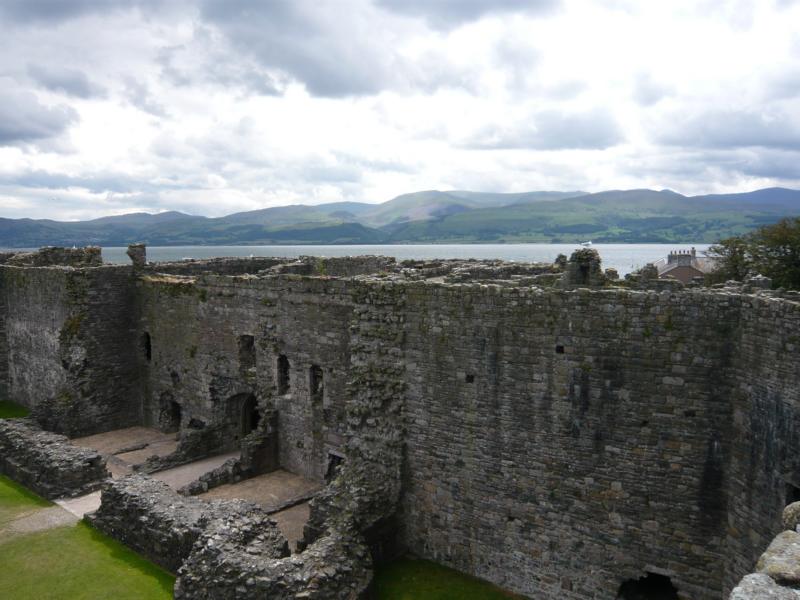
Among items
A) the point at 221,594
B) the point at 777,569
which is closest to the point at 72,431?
the point at 221,594

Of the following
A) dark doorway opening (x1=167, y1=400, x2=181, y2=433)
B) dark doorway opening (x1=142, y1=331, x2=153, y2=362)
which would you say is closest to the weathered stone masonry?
dark doorway opening (x1=167, y1=400, x2=181, y2=433)

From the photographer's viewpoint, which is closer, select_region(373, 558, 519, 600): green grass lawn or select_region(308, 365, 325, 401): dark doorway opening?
select_region(373, 558, 519, 600): green grass lawn

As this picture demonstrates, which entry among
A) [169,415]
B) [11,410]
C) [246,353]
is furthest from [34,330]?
[246,353]

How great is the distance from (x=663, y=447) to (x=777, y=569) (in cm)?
623

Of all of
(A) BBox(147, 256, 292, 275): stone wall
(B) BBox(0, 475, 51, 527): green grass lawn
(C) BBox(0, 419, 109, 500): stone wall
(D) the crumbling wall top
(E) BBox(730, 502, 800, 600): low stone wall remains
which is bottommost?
(B) BBox(0, 475, 51, 527): green grass lawn

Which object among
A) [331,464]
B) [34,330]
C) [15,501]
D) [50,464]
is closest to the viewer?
[331,464]

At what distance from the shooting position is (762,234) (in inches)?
1683

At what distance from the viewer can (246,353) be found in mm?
23562

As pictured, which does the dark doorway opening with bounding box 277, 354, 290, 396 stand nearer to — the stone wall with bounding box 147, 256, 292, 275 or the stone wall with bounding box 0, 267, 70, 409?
the stone wall with bounding box 0, 267, 70, 409

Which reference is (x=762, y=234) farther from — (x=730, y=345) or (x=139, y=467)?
(x=139, y=467)

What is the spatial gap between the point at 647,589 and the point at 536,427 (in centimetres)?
372

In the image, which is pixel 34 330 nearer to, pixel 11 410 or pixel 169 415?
pixel 11 410

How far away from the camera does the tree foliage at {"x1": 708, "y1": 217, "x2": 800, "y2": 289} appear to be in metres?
37.8

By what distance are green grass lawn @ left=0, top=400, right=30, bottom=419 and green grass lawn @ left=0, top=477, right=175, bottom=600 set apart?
1432 cm
